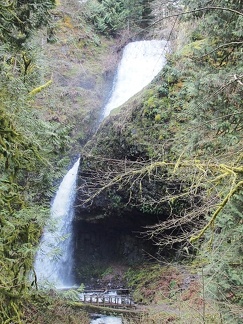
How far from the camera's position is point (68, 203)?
15.6 m

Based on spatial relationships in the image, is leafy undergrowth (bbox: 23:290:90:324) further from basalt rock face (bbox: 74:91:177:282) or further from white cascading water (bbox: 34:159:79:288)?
white cascading water (bbox: 34:159:79:288)

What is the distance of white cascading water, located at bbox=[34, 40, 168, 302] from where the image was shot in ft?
21.7

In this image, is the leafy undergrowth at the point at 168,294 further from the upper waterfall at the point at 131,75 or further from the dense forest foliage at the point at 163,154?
the upper waterfall at the point at 131,75

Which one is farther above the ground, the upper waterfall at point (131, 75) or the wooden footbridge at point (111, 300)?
the upper waterfall at point (131, 75)

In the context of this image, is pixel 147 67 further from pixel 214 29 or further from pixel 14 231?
pixel 14 231

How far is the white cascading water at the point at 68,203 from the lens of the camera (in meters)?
6.61

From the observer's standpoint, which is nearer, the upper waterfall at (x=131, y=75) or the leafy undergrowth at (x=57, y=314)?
the leafy undergrowth at (x=57, y=314)

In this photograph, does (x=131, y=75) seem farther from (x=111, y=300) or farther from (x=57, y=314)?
(x=57, y=314)

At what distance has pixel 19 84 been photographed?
464cm

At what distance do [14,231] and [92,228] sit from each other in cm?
1123

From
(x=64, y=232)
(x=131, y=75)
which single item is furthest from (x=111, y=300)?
(x=131, y=75)

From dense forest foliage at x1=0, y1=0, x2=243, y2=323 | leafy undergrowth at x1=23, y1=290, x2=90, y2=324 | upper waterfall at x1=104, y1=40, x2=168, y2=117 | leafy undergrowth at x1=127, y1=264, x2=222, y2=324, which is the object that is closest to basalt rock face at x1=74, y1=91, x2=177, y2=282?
leafy undergrowth at x1=127, y1=264, x2=222, y2=324

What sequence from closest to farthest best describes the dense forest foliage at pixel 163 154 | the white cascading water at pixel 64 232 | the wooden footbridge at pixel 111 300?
the dense forest foliage at pixel 163 154
the wooden footbridge at pixel 111 300
the white cascading water at pixel 64 232

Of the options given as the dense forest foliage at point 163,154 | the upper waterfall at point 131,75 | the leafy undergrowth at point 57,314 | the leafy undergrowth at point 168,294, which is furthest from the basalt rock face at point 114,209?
the dense forest foliage at point 163,154
